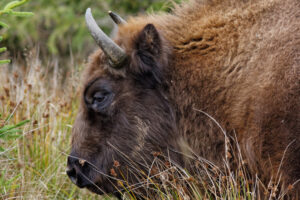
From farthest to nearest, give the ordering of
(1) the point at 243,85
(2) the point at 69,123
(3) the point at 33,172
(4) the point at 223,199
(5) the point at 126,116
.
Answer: (2) the point at 69,123 < (3) the point at 33,172 < (5) the point at 126,116 < (1) the point at 243,85 < (4) the point at 223,199

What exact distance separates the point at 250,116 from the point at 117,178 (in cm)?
131

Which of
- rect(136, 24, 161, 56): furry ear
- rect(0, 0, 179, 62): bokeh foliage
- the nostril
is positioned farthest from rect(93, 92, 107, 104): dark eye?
→ rect(0, 0, 179, 62): bokeh foliage

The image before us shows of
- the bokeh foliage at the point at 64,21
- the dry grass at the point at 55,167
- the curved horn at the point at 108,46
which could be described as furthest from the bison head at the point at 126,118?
the bokeh foliage at the point at 64,21

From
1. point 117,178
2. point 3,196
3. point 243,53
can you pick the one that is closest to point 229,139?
point 243,53

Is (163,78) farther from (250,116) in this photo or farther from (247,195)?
(247,195)

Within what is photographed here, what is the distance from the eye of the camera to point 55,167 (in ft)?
18.1

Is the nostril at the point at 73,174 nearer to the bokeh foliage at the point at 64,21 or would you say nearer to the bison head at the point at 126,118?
the bison head at the point at 126,118

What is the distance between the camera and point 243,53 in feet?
13.9

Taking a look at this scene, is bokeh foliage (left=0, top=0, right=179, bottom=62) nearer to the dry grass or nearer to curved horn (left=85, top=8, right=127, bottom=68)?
the dry grass

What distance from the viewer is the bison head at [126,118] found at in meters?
4.44

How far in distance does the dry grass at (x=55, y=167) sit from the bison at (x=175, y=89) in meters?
0.14

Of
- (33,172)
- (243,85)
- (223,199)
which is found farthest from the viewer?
(33,172)

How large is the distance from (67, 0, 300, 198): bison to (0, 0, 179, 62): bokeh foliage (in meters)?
5.31

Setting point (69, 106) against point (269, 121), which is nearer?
point (269, 121)
